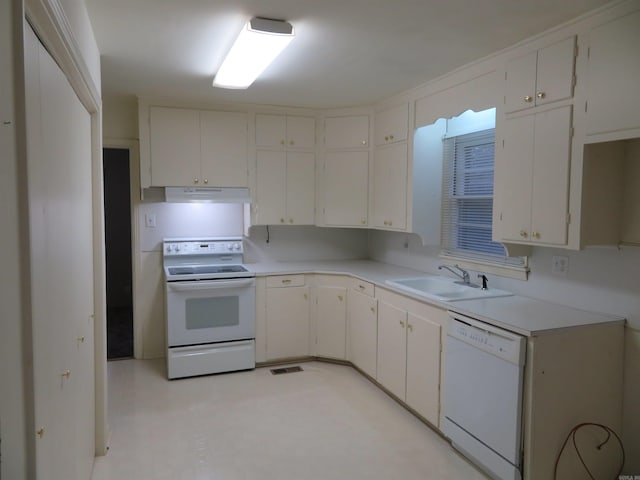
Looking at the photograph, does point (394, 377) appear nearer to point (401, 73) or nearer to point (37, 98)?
point (401, 73)

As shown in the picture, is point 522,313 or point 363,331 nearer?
point 522,313

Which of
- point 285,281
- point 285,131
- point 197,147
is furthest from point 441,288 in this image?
point 197,147

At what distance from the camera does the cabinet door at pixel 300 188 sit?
174 inches

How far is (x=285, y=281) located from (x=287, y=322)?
38 centimetres

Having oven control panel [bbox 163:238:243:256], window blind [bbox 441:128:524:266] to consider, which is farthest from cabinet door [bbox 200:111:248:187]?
window blind [bbox 441:128:524:266]

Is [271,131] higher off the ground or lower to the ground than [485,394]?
higher

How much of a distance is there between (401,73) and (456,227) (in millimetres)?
1278

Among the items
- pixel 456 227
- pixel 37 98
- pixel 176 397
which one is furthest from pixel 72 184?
pixel 456 227

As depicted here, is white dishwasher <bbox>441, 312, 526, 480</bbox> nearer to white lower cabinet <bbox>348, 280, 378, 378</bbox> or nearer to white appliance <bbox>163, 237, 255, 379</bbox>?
white lower cabinet <bbox>348, 280, 378, 378</bbox>

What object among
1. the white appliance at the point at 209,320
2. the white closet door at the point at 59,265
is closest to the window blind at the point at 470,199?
the white appliance at the point at 209,320

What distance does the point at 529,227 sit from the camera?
2.57 metres

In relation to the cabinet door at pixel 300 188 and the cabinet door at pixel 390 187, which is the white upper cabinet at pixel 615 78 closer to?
the cabinet door at pixel 390 187

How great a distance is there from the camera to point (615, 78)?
208 cm

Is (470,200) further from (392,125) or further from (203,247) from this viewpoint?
(203,247)
